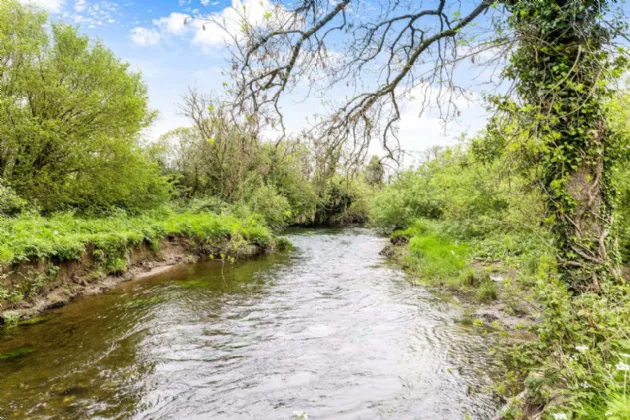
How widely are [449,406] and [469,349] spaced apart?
2.25 m

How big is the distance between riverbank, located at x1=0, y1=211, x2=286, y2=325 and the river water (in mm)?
708

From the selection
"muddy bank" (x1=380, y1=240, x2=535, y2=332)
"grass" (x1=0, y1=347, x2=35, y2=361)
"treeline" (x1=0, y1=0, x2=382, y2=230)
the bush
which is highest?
"treeline" (x1=0, y1=0, x2=382, y2=230)

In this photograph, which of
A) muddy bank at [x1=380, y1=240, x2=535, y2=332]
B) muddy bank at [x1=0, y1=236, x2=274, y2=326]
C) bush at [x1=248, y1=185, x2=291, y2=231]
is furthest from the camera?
bush at [x1=248, y1=185, x2=291, y2=231]

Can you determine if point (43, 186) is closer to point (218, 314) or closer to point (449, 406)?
point (218, 314)

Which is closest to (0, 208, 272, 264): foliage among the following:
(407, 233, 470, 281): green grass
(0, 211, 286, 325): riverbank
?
(0, 211, 286, 325): riverbank

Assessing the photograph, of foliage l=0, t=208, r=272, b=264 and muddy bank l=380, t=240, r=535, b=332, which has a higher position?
foliage l=0, t=208, r=272, b=264

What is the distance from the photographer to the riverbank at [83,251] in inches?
334

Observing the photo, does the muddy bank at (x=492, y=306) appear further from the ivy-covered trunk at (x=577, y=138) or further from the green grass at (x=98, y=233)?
the green grass at (x=98, y=233)

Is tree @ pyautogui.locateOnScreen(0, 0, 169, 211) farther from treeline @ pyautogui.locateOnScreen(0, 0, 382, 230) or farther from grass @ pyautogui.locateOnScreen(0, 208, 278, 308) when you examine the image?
grass @ pyautogui.locateOnScreen(0, 208, 278, 308)

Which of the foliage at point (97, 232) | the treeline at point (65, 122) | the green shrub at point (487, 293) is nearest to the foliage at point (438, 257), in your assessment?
the green shrub at point (487, 293)

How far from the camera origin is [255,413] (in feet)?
16.7

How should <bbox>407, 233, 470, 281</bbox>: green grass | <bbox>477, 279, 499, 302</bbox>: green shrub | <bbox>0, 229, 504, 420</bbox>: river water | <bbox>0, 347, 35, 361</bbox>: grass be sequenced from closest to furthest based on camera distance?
<bbox>0, 229, 504, 420</bbox>: river water, <bbox>0, 347, 35, 361</bbox>: grass, <bbox>477, 279, 499, 302</bbox>: green shrub, <bbox>407, 233, 470, 281</bbox>: green grass

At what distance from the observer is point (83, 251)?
1107 cm

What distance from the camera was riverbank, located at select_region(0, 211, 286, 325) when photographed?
8492 mm
